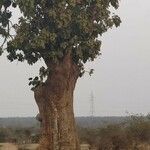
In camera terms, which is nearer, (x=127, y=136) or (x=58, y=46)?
(x=58, y=46)

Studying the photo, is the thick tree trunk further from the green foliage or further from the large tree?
the green foliage

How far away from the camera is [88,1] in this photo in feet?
A: 76.9

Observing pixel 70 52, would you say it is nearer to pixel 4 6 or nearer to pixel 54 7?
pixel 54 7

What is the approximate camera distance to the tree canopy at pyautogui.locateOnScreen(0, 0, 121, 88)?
72.7 feet

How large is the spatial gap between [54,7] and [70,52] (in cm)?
219

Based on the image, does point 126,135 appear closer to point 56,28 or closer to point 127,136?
point 127,136

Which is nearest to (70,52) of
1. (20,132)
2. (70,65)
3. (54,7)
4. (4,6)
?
(70,65)

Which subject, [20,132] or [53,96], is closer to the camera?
[53,96]

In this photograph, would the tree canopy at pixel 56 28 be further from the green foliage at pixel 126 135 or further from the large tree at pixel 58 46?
the green foliage at pixel 126 135

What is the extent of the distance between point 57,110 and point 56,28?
12.3 ft

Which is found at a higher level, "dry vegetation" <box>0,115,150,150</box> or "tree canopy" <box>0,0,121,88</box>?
"tree canopy" <box>0,0,121,88</box>

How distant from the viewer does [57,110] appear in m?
23.4

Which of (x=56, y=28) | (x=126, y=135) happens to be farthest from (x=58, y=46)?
(x=126, y=135)

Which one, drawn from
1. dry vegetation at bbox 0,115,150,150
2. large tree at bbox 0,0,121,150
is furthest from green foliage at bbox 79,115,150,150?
large tree at bbox 0,0,121,150
